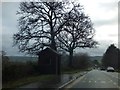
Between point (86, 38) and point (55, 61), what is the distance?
25.6m

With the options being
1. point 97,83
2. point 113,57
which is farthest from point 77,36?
point 113,57

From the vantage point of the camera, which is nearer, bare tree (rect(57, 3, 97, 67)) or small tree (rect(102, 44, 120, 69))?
bare tree (rect(57, 3, 97, 67))

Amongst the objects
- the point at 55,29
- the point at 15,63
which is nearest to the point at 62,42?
the point at 55,29

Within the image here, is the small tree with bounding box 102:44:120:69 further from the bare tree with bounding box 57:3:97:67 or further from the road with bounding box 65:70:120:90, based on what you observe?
the road with bounding box 65:70:120:90


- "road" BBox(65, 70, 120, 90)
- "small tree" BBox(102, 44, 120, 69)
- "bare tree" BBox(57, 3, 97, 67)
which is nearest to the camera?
"road" BBox(65, 70, 120, 90)

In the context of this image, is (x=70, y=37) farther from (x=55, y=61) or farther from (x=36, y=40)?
(x=55, y=61)

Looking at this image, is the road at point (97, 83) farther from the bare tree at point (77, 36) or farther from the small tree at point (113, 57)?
the small tree at point (113, 57)

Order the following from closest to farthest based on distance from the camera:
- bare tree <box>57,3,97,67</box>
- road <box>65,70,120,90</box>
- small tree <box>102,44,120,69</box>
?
road <box>65,70,120,90</box>
bare tree <box>57,3,97,67</box>
small tree <box>102,44,120,69</box>

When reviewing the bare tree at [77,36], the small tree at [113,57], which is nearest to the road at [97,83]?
the bare tree at [77,36]

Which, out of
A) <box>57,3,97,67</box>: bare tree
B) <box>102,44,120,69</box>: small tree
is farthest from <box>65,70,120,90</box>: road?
<box>102,44,120,69</box>: small tree

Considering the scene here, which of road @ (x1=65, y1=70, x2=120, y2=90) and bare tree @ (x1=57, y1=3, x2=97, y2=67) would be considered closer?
road @ (x1=65, y1=70, x2=120, y2=90)

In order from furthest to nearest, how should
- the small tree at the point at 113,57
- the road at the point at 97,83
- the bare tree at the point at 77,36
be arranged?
the small tree at the point at 113,57, the bare tree at the point at 77,36, the road at the point at 97,83

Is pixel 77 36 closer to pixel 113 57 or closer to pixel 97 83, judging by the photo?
pixel 97 83

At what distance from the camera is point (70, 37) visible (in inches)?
2918
